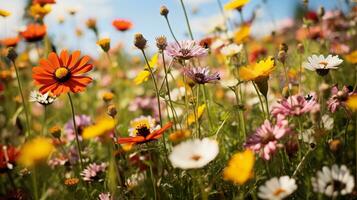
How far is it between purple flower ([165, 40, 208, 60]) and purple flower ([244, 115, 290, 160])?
315 mm

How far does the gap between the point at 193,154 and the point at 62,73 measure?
0.57 metres

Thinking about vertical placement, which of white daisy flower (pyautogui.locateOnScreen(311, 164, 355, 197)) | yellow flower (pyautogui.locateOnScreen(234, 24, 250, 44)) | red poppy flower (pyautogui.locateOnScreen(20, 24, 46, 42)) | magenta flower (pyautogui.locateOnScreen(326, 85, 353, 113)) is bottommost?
white daisy flower (pyautogui.locateOnScreen(311, 164, 355, 197))

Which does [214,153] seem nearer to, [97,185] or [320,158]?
[320,158]

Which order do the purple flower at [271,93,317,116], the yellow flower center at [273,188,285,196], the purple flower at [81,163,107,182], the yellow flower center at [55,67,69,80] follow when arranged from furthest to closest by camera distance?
the purple flower at [81,163,107,182]
the yellow flower center at [55,67,69,80]
the purple flower at [271,93,317,116]
the yellow flower center at [273,188,285,196]

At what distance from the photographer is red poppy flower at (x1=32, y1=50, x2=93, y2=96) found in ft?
4.28

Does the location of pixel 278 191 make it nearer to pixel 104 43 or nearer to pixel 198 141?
pixel 198 141

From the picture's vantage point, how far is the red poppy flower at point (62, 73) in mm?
1305

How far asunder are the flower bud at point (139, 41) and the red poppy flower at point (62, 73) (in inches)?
6.3

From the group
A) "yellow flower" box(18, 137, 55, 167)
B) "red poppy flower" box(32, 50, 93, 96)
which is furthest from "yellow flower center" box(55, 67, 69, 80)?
"yellow flower" box(18, 137, 55, 167)

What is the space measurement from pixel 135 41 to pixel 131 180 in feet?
1.47

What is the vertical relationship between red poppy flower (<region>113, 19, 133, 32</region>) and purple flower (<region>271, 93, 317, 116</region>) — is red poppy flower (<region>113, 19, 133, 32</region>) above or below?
above

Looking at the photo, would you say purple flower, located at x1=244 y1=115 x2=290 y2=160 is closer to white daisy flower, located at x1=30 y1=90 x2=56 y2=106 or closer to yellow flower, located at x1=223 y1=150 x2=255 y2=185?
yellow flower, located at x1=223 y1=150 x2=255 y2=185

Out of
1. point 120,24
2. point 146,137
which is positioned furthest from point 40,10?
point 146,137

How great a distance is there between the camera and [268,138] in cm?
108
